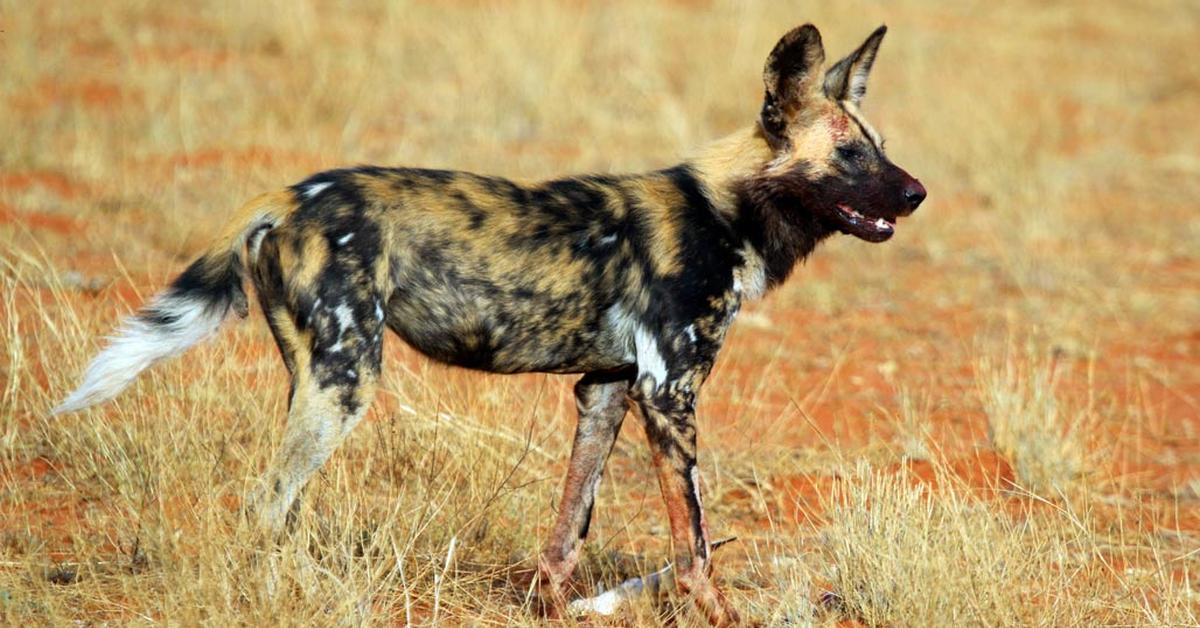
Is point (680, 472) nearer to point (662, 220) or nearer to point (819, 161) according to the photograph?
point (662, 220)

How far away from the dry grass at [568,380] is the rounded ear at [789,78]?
2.72 ft

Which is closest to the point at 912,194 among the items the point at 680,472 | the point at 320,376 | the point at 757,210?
the point at 757,210

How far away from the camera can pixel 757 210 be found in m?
3.89

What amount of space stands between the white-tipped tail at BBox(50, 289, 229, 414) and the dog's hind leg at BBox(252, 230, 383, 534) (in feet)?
0.58

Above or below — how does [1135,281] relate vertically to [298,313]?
below

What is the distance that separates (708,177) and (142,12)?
8.03 m

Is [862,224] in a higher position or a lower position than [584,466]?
higher

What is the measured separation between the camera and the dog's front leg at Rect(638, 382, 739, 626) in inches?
144

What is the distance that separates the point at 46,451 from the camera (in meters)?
4.27

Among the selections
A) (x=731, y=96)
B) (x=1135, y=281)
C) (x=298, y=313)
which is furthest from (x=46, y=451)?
(x=731, y=96)

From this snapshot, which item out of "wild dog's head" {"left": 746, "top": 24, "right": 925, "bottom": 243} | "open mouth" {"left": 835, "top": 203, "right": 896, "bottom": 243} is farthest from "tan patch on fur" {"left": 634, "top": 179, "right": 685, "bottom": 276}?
"open mouth" {"left": 835, "top": 203, "right": 896, "bottom": 243}

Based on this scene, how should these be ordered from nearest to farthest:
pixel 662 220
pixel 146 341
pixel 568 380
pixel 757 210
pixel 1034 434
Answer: pixel 146 341 < pixel 662 220 < pixel 757 210 < pixel 1034 434 < pixel 568 380

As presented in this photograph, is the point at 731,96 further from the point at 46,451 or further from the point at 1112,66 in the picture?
the point at 46,451

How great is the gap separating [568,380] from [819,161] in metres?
1.47
